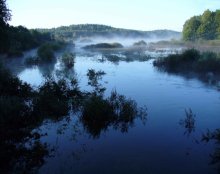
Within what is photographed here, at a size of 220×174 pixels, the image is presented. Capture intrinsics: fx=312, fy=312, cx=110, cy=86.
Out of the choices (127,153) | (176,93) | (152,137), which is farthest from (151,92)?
(127,153)

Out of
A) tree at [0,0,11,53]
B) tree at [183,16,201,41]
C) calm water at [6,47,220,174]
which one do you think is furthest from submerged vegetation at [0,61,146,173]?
tree at [183,16,201,41]

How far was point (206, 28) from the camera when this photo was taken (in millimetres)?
96062

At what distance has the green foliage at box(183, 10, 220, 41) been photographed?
95.5 meters

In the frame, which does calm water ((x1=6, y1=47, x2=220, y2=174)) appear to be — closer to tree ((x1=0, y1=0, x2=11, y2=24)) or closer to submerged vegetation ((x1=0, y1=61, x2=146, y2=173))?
submerged vegetation ((x1=0, y1=61, x2=146, y2=173))

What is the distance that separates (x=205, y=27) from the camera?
95875 mm

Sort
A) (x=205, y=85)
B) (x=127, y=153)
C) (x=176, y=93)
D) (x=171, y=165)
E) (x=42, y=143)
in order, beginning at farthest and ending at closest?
1. (x=205, y=85)
2. (x=176, y=93)
3. (x=42, y=143)
4. (x=127, y=153)
5. (x=171, y=165)

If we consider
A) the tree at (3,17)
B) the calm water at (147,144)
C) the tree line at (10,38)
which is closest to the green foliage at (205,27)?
the tree line at (10,38)

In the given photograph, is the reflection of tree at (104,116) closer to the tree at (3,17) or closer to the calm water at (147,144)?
the calm water at (147,144)

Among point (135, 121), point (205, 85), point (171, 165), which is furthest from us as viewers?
point (205, 85)

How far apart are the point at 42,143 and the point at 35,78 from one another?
1913 cm

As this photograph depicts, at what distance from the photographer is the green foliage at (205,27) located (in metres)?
95.5

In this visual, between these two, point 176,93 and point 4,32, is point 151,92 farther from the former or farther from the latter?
point 4,32

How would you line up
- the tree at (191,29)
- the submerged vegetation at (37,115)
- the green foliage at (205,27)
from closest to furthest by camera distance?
the submerged vegetation at (37,115), the green foliage at (205,27), the tree at (191,29)

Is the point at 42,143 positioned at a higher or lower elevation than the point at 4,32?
lower
